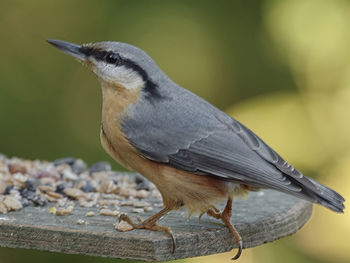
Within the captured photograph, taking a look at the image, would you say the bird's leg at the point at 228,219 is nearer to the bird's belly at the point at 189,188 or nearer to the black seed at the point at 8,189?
the bird's belly at the point at 189,188

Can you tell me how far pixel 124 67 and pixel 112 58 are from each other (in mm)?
82

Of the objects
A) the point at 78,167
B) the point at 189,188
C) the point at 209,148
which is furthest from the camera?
the point at 78,167

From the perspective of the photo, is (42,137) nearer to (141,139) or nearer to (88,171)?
(88,171)

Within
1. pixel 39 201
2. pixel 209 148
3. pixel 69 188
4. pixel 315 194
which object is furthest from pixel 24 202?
pixel 315 194

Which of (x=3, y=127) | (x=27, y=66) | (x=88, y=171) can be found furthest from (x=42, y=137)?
(x=88, y=171)

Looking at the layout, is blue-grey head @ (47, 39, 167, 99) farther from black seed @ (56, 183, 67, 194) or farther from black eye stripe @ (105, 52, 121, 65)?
black seed @ (56, 183, 67, 194)

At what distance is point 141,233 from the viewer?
2.86 m

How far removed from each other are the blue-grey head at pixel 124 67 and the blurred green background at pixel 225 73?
187 cm

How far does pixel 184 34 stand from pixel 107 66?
2.77 m

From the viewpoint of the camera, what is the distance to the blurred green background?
5316 millimetres

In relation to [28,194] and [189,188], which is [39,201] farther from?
[189,188]

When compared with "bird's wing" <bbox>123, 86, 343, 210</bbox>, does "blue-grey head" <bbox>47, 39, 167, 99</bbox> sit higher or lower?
higher

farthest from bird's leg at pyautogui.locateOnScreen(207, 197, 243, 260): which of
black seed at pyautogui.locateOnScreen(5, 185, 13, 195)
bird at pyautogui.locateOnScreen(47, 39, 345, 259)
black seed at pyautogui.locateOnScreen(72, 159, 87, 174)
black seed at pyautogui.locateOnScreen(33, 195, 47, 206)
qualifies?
black seed at pyautogui.locateOnScreen(72, 159, 87, 174)

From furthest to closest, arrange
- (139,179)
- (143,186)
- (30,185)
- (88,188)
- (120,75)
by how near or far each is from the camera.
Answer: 1. (139,179)
2. (143,186)
3. (88,188)
4. (30,185)
5. (120,75)
